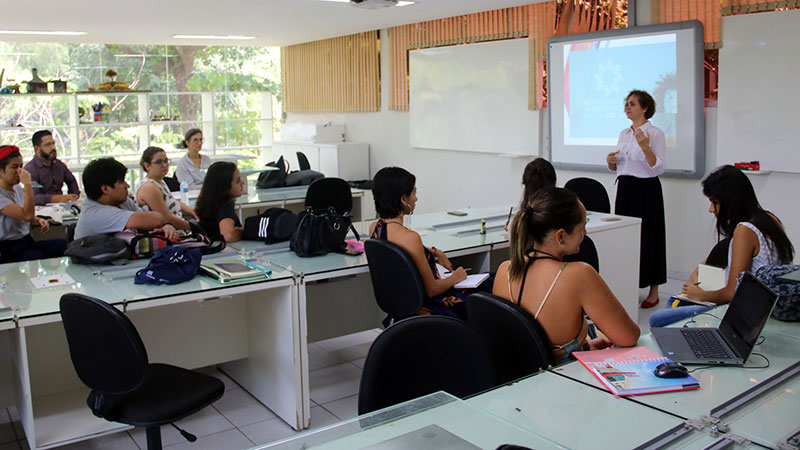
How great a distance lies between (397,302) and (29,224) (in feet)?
9.81

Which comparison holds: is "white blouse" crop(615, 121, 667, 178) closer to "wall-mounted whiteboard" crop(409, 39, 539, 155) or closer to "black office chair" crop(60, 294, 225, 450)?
"wall-mounted whiteboard" crop(409, 39, 539, 155)

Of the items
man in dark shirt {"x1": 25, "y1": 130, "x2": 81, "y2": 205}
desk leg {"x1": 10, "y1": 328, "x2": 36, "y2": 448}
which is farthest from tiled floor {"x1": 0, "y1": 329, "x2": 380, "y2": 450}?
man in dark shirt {"x1": 25, "y1": 130, "x2": 81, "y2": 205}

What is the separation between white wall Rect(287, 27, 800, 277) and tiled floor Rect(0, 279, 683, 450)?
3.17 m

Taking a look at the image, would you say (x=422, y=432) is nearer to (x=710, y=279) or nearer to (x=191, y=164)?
(x=710, y=279)

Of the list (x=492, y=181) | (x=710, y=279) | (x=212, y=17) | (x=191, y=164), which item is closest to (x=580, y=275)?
(x=710, y=279)

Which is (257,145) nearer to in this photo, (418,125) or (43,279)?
(418,125)

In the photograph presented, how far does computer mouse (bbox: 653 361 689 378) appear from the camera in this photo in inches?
79.7

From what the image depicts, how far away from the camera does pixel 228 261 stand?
3.62 m

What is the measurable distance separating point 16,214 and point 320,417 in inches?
101

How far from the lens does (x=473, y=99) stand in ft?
25.8

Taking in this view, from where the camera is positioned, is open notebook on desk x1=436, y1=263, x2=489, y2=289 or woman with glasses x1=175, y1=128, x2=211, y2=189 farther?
woman with glasses x1=175, y1=128, x2=211, y2=189

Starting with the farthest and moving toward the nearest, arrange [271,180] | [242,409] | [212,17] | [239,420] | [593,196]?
[212,17] < [271,180] < [593,196] < [242,409] < [239,420]

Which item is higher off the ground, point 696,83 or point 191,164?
point 696,83

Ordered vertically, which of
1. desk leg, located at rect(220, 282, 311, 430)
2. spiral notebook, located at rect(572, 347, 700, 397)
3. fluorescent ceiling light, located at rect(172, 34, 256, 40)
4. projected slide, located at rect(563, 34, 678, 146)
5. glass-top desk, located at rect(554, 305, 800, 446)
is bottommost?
desk leg, located at rect(220, 282, 311, 430)
